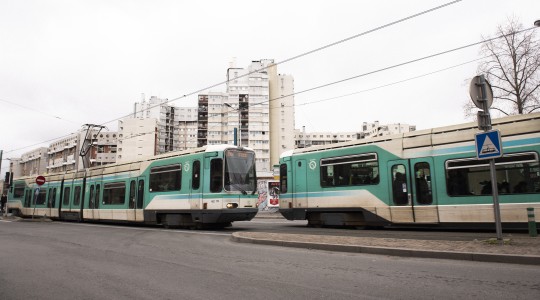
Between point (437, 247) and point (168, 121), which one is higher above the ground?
point (168, 121)

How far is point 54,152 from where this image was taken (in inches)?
4284

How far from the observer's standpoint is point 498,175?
10.5 metres

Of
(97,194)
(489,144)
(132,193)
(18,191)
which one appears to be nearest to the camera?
(489,144)

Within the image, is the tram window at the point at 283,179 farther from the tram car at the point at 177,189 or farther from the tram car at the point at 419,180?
the tram car at the point at 177,189

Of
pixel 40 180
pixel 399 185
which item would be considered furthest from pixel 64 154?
pixel 399 185

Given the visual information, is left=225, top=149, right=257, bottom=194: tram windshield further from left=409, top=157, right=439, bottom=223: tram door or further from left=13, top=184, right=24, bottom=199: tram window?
left=13, top=184, right=24, bottom=199: tram window

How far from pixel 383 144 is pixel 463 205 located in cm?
313

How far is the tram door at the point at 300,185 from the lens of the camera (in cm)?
1482

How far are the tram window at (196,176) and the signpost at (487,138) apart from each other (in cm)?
932

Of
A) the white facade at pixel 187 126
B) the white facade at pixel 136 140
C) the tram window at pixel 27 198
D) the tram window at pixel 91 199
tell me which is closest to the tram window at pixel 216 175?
the tram window at pixel 91 199

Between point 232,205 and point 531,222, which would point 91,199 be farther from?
point 531,222

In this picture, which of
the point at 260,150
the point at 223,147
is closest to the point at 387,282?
the point at 223,147

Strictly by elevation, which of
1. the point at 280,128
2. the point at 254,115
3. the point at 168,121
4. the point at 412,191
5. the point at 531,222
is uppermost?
the point at 168,121

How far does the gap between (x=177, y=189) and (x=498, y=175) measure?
1094 cm
